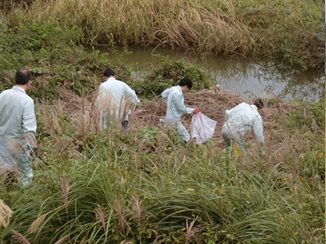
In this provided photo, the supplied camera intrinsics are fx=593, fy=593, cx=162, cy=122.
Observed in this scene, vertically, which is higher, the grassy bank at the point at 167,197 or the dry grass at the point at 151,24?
the grassy bank at the point at 167,197

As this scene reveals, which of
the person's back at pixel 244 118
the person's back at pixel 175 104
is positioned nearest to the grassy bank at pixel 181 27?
the person's back at pixel 175 104

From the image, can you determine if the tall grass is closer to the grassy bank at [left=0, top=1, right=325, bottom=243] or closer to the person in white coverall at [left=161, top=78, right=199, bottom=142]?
the grassy bank at [left=0, top=1, right=325, bottom=243]

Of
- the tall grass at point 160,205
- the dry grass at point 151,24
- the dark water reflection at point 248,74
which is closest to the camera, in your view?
the tall grass at point 160,205

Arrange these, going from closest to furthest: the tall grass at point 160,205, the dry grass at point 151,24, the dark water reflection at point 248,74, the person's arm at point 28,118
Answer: the tall grass at point 160,205 < the person's arm at point 28,118 < the dark water reflection at point 248,74 < the dry grass at point 151,24

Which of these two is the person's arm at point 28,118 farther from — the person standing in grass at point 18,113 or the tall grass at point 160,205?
the tall grass at point 160,205

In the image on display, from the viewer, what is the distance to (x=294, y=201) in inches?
177

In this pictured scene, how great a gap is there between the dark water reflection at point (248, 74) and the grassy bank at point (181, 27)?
359 mm

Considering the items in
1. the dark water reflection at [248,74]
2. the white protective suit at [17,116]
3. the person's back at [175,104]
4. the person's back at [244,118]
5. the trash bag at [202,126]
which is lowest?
the dark water reflection at [248,74]

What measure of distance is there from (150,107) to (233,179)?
17.7ft

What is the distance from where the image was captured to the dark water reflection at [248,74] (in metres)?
13.2

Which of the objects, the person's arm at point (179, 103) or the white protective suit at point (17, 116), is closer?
the white protective suit at point (17, 116)

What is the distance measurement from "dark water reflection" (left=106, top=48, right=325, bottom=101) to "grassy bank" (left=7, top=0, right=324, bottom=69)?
1.18 feet

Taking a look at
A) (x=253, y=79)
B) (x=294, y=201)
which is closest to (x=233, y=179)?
(x=294, y=201)

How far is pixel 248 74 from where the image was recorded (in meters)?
14.5
